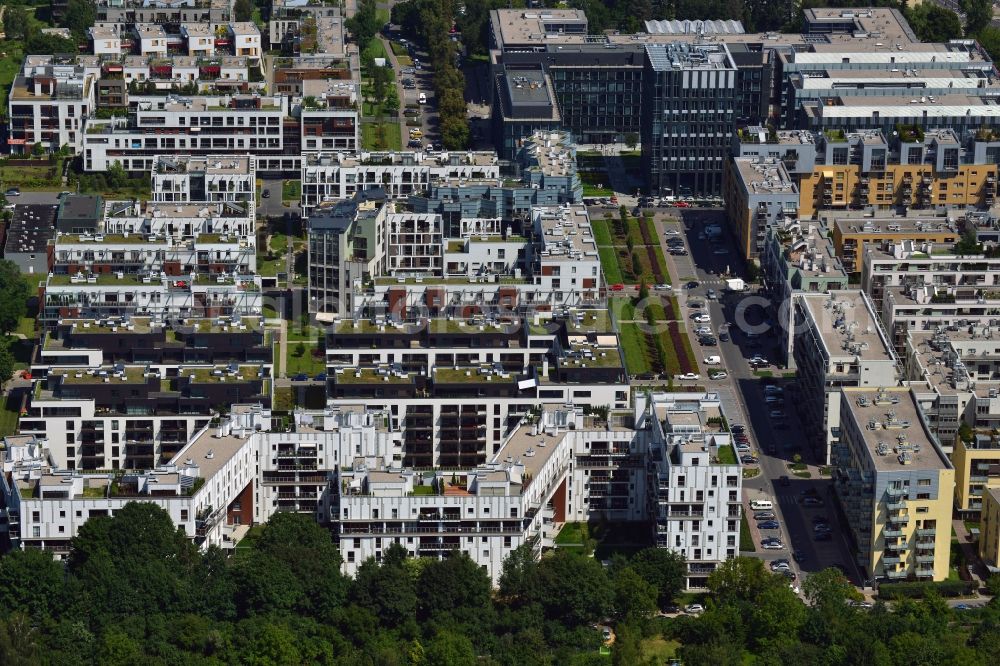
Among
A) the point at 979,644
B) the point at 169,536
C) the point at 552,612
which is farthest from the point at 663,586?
the point at 169,536

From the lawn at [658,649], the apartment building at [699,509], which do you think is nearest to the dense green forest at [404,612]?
the lawn at [658,649]

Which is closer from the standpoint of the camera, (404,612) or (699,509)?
(404,612)

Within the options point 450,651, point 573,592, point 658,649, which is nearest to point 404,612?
point 450,651

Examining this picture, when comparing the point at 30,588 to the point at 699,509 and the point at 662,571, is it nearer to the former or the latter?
the point at 662,571

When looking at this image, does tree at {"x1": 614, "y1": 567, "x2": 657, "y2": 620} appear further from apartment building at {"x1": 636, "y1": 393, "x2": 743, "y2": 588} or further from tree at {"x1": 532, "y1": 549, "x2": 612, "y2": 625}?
apartment building at {"x1": 636, "y1": 393, "x2": 743, "y2": 588}

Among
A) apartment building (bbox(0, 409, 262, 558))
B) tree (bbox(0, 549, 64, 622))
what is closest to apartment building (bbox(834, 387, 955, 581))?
apartment building (bbox(0, 409, 262, 558))
